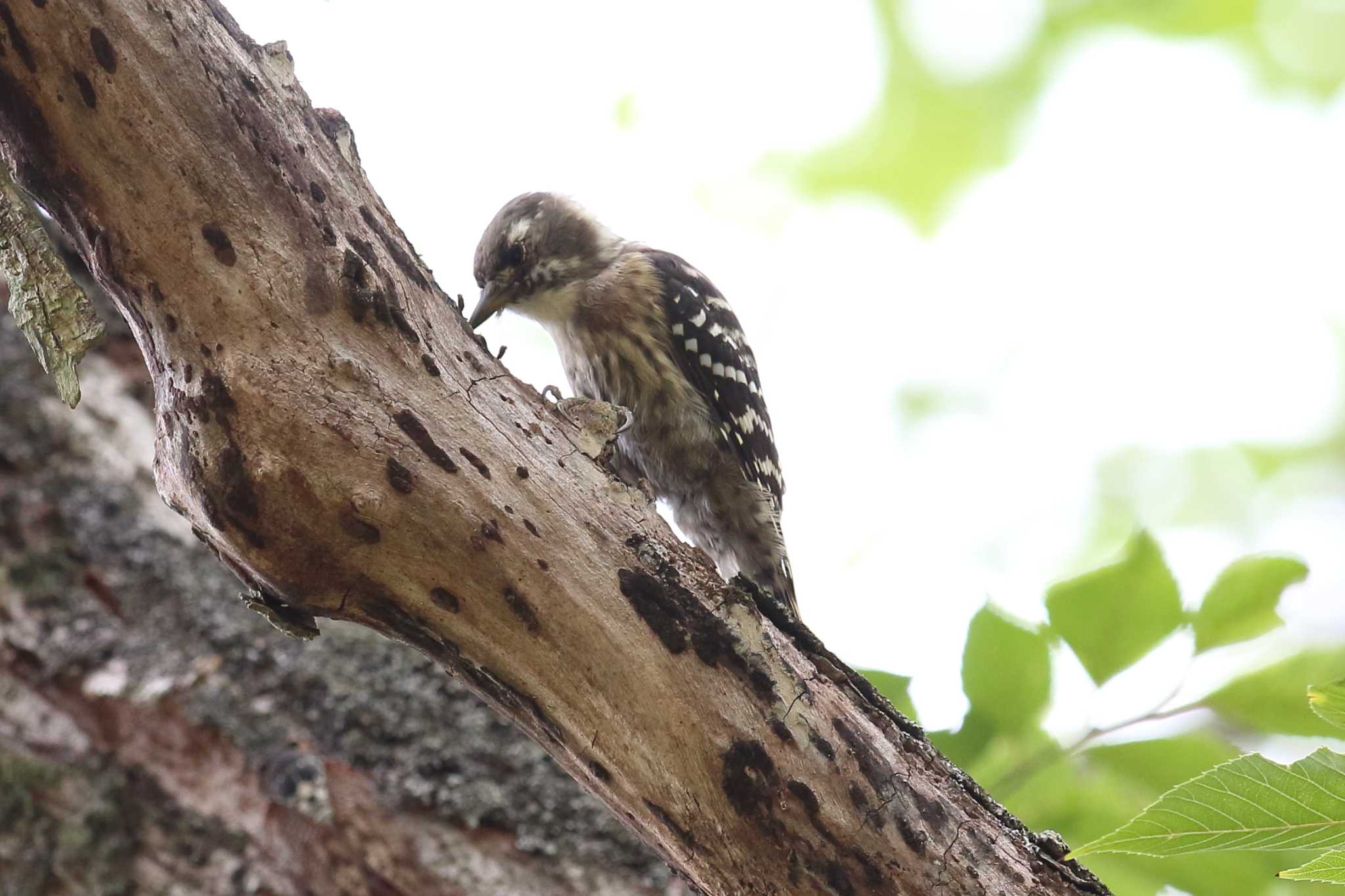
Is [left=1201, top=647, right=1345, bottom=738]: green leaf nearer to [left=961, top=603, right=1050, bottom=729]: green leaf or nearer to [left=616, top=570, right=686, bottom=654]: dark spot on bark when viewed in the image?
[left=961, top=603, right=1050, bottom=729]: green leaf

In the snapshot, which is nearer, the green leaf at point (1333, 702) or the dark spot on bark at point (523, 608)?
the green leaf at point (1333, 702)

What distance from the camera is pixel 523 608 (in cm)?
158

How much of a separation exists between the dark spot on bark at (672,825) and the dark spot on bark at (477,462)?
1.72ft

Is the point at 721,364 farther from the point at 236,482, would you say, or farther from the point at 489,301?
the point at 236,482

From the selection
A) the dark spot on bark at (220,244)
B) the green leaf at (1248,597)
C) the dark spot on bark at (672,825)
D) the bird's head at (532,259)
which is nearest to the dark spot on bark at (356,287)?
the dark spot on bark at (220,244)

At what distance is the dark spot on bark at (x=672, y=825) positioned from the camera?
158 centimetres

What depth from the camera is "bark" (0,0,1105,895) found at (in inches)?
60.7

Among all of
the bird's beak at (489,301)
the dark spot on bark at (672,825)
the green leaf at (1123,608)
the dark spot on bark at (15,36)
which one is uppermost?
the bird's beak at (489,301)

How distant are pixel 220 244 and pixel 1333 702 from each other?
1.50 m

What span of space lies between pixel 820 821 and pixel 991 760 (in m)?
0.59

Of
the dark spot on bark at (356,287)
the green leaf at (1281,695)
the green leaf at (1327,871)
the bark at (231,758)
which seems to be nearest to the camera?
the green leaf at (1327,871)

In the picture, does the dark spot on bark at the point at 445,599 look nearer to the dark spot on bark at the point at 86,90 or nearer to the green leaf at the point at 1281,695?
the dark spot on bark at the point at 86,90

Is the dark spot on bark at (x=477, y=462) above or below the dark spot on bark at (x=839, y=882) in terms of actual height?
above

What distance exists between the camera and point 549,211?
3.90 meters
